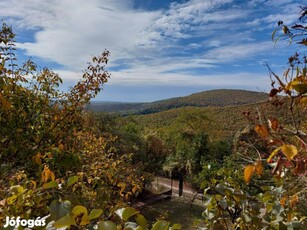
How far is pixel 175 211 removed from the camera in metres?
10.6

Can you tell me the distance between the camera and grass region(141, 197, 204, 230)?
30.9 feet

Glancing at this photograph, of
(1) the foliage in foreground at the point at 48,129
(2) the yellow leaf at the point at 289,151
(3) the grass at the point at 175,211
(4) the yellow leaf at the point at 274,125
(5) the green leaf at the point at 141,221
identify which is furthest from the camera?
(3) the grass at the point at 175,211

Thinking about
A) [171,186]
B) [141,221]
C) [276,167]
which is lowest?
[171,186]

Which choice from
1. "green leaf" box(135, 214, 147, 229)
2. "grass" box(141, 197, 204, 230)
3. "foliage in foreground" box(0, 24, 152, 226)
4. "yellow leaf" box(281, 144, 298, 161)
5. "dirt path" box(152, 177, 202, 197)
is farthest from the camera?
"dirt path" box(152, 177, 202, 197)

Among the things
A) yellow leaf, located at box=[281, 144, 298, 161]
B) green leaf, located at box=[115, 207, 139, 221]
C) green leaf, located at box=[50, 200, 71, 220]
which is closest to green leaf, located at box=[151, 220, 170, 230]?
green leaf, located at box=[115, 207, 139, 221]

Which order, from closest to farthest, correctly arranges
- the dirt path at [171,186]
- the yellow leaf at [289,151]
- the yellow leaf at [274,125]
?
the yellow leaf at [289,151] < the yellow leaf at [274,125] < the dirt path at [171,186]

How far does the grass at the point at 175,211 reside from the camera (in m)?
9.42

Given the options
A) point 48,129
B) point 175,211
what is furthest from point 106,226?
point 175,211

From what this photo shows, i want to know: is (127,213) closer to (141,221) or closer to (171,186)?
(141,221)

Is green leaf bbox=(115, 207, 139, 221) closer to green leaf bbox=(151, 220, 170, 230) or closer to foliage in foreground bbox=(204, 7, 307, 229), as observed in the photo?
green leaf bbox=(151, 220, 170, 230)

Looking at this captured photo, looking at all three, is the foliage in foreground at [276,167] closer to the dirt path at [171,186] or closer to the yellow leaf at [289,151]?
the yellow leaf at [289,151]

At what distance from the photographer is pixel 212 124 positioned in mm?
18016

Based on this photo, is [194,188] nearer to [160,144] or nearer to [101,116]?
[160,144]

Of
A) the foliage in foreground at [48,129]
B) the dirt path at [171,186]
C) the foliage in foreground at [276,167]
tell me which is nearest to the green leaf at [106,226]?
the foliage in foreground at [276,167]
